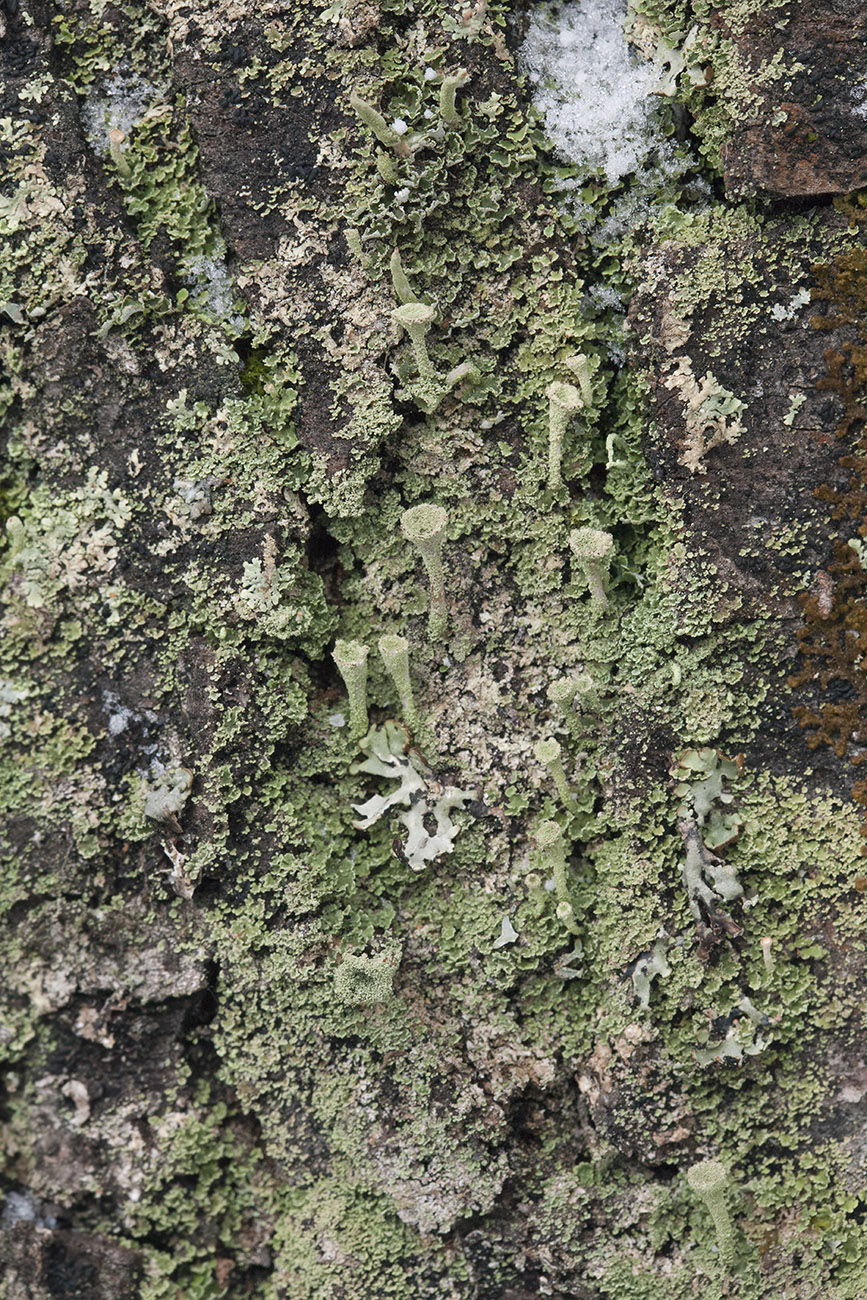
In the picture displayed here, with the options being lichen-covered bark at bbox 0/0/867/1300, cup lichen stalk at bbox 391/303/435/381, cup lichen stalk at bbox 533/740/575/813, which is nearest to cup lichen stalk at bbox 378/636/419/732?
lichen-covered bark at bbox 0/0/867/1300

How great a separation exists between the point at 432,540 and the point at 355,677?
0.45 metres

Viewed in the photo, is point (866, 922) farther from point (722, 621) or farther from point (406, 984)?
point (406, 984)

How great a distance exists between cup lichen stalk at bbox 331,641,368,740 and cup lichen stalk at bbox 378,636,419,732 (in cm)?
7

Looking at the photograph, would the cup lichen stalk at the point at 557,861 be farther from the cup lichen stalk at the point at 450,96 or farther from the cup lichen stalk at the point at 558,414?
the cup lichen stalk at the point at 450,96

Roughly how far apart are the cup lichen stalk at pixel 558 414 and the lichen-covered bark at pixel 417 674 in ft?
0.13

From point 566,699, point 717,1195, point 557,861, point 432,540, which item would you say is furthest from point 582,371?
point 717,1195

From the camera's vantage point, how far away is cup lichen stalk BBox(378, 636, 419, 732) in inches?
110

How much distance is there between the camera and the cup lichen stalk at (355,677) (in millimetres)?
2834

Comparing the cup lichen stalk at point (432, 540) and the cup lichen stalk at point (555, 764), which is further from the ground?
the cup lichen stalk at point (432, 540)

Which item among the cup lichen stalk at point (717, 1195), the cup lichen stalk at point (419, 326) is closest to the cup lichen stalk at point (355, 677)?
the cup lichen stalk at point (419, 326)

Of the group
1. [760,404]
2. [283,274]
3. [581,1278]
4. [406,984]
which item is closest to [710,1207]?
[581,1278]

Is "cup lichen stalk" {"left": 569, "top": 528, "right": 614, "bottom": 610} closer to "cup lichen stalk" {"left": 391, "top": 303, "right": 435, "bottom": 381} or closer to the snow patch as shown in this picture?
"cup lichen stalk" {"left": 391, "top": 303, "right": 435, "bottom": 381}

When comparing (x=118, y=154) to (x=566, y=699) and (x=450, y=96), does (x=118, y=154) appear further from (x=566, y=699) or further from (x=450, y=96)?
(x=566, y=699)

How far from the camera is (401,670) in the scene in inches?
112
